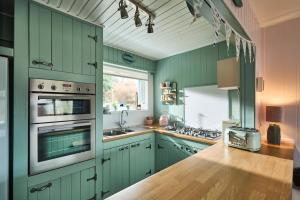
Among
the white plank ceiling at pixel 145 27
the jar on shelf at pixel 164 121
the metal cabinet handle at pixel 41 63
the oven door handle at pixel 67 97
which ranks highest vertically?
the white plank ceiling at pixel 145 27

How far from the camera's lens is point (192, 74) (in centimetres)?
304

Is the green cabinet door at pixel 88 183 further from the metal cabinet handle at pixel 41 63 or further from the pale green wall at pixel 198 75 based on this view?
the pale green wall at pixel 198 75

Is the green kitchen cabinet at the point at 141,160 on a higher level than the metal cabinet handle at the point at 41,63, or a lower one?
lower

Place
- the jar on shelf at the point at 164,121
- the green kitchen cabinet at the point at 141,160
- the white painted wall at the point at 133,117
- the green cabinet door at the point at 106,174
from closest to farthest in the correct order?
the green cabinet door at the point at 106,174, the green kitchen cabinet at the point at 141,160, the white painted wall at the point at 133,117, the jar on shelf at the point at 164,121

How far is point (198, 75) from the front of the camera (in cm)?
295

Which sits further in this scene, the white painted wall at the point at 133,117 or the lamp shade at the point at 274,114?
the white painted wall at the point at 133,117

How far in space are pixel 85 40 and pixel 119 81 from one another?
1214mm

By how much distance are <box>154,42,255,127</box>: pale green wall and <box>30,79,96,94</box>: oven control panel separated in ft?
5.82

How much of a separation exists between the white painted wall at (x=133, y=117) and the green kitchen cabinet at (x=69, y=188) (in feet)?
3.19

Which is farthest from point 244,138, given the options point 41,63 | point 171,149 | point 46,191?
point 41,63

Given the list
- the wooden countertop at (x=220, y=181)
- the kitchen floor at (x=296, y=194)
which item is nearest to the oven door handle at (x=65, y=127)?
the wooden countertop at (x=220, y=181)

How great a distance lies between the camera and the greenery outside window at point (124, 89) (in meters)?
2.88

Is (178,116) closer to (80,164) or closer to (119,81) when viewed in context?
(119,81)

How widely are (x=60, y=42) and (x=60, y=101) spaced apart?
23.8 inches
